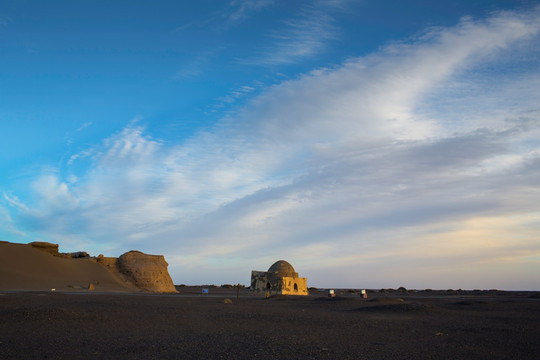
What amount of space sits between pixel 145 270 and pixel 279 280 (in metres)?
16.4

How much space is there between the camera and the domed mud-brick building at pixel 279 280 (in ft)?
166

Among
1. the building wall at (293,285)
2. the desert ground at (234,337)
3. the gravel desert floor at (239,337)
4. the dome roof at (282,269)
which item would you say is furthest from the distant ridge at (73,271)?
the gravel desert floor at (239,337)

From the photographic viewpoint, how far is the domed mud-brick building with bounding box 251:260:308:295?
166 feet

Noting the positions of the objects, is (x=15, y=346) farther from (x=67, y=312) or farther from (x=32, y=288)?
(x=32, y=288)

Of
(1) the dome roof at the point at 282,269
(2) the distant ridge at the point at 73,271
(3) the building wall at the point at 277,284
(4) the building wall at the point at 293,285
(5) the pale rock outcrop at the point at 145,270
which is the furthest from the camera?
(1) the dome roof at the point at 282,269

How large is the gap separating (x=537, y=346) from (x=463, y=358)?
338 centimetres

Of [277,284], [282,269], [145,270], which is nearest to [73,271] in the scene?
[145,270]

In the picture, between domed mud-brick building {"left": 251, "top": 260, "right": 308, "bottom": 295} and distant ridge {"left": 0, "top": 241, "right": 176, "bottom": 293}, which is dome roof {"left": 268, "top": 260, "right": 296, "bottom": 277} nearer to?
domed mud-brick building {"left": 251, "top": 260, "right": 308, "bottom": 295}

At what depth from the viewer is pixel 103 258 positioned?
45.3 meters

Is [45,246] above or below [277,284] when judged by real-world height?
above

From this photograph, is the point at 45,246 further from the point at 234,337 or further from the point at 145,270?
the point at 234,337

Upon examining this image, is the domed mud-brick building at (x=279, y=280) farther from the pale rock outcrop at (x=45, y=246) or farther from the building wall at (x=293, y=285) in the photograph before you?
the pale rock outcrop at (x=45, y=246)

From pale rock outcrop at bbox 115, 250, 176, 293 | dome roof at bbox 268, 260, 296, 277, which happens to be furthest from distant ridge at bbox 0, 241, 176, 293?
dome roof at bbox 268, 260, 296, 277

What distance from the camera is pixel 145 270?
45.4 m
